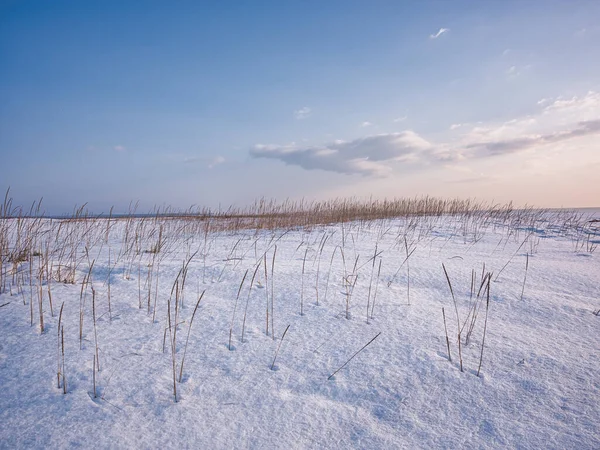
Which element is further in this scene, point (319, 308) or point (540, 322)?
point (319, 308)

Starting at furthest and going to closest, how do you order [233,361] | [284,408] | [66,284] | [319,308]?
[66,284] → [319,308] → [233,361] → [284,408]

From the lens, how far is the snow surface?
0.83 meters

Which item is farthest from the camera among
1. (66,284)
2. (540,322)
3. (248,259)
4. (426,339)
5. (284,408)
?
(248,259)

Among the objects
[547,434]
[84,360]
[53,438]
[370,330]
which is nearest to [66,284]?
[84,360]

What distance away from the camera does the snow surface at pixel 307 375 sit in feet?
2.74

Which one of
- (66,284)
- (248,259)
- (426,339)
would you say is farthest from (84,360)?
(248,259)

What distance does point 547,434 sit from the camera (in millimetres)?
834

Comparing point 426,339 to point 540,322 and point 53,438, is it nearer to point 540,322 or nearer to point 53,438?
point 540,322

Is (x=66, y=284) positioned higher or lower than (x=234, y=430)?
higher

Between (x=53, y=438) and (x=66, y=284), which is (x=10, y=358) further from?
(x=66, y=284)

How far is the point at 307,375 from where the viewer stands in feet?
3.59

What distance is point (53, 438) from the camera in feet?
2.61

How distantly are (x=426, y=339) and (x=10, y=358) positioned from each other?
1719mm

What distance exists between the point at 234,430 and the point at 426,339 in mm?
917
